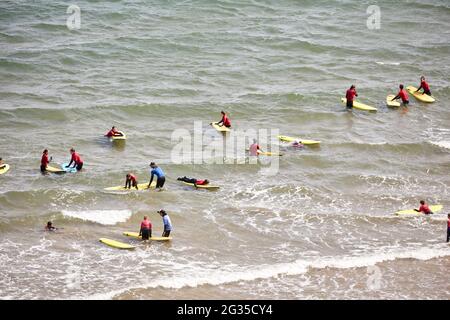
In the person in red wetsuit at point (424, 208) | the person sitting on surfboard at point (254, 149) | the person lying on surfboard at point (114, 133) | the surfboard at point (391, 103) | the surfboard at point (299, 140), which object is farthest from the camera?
the surfboard at point (391, 103)

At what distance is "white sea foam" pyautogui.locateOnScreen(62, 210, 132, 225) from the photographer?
76.0 ft

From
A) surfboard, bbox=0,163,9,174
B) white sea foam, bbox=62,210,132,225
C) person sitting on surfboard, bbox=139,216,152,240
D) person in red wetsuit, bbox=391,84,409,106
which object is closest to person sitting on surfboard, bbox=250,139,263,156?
white sea foam, bbox=62,210,132,225

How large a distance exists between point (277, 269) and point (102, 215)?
6474mm

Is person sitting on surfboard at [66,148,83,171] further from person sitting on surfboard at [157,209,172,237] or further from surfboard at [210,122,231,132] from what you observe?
surfboard at [210,122,231,132]

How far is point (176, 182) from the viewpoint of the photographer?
26.4 meters

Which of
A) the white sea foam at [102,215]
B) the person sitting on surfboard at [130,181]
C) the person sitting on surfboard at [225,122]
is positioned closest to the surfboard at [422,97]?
the person sitting on surfboard at [225,122]

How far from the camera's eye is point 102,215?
77.2 feet

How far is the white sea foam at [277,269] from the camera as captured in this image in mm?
19359

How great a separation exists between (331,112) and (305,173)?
743 cm

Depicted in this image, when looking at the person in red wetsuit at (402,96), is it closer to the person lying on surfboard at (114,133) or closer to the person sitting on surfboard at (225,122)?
the person sitting on surfboard at (225,122)

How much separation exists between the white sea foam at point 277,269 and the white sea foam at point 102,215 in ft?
13.6

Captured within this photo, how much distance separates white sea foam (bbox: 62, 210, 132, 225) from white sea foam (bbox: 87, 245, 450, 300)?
416 centimetres

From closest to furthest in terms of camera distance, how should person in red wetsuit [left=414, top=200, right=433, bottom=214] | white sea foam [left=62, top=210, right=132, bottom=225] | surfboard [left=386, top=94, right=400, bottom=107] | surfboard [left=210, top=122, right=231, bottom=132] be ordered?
white sea foam [left=62, top=210, right=132, bottom=225] → person in red wetsuit [left=414, top=200, right=433, bottom=214] → surfboard [left=210, top=122, right=231, bottom=132] → surfboard [left=386, top=94, right=400, bottom=107]

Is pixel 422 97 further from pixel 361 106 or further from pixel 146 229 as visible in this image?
pixel 146 229
